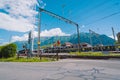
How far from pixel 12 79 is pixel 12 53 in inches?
901

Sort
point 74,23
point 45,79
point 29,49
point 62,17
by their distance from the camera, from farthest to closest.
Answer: point 74,23 → point 62,17 → point 29,49 → point 45,79

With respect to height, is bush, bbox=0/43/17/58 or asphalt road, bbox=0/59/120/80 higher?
bush, bbox=0/43/17/58

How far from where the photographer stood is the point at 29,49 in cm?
2888

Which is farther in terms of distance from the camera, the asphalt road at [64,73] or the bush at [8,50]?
the bush at [8,50]

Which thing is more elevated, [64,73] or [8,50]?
[8,50]

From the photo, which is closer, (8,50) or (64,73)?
(64,73)

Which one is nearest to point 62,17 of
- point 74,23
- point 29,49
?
point 74,23

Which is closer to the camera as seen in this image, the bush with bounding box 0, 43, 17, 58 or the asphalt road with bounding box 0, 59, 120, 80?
the asphalt road with bounding box 0, 59, 120, 80

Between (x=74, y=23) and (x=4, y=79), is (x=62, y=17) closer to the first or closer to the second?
(x=74, y=23)

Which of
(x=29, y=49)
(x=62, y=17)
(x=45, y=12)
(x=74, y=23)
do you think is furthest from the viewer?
(x=74, y=23)

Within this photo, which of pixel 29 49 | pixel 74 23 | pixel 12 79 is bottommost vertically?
pixel 12 79

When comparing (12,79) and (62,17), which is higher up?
(62,17)

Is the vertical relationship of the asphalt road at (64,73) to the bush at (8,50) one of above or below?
below

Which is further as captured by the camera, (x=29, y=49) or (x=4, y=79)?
(x=29, y=49)
